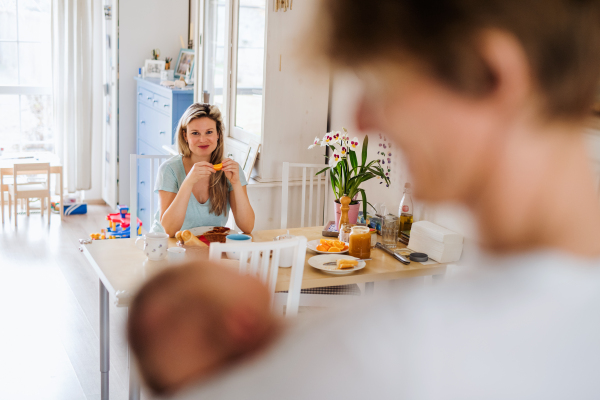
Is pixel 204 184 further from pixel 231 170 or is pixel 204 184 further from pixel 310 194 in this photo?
pixel 310 194

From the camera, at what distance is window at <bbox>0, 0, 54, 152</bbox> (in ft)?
14.3

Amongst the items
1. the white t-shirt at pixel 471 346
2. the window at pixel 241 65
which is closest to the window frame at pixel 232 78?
the window at pixel 241 65

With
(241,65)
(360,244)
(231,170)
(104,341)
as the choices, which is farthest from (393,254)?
(241,65)

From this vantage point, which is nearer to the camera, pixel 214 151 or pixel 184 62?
pixel 214 151

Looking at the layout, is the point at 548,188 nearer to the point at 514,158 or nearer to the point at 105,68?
the point at 514,158

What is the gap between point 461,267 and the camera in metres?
0.24

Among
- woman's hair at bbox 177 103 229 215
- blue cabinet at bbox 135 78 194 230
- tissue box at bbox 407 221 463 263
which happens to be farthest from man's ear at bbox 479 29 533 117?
blue cabinet at bbox 135 78 194 230

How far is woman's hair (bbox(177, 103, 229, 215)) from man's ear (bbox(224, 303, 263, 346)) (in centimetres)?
191

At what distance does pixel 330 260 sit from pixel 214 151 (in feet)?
2.05

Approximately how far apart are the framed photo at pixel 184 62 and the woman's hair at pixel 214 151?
6.25 feet

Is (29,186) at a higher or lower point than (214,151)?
lower

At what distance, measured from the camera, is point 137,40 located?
4.23 meters

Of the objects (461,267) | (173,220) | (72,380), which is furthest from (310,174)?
(461,267)

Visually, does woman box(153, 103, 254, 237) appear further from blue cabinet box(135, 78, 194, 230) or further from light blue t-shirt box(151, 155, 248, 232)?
blue cabinet box(135, 78, 194, 230)
